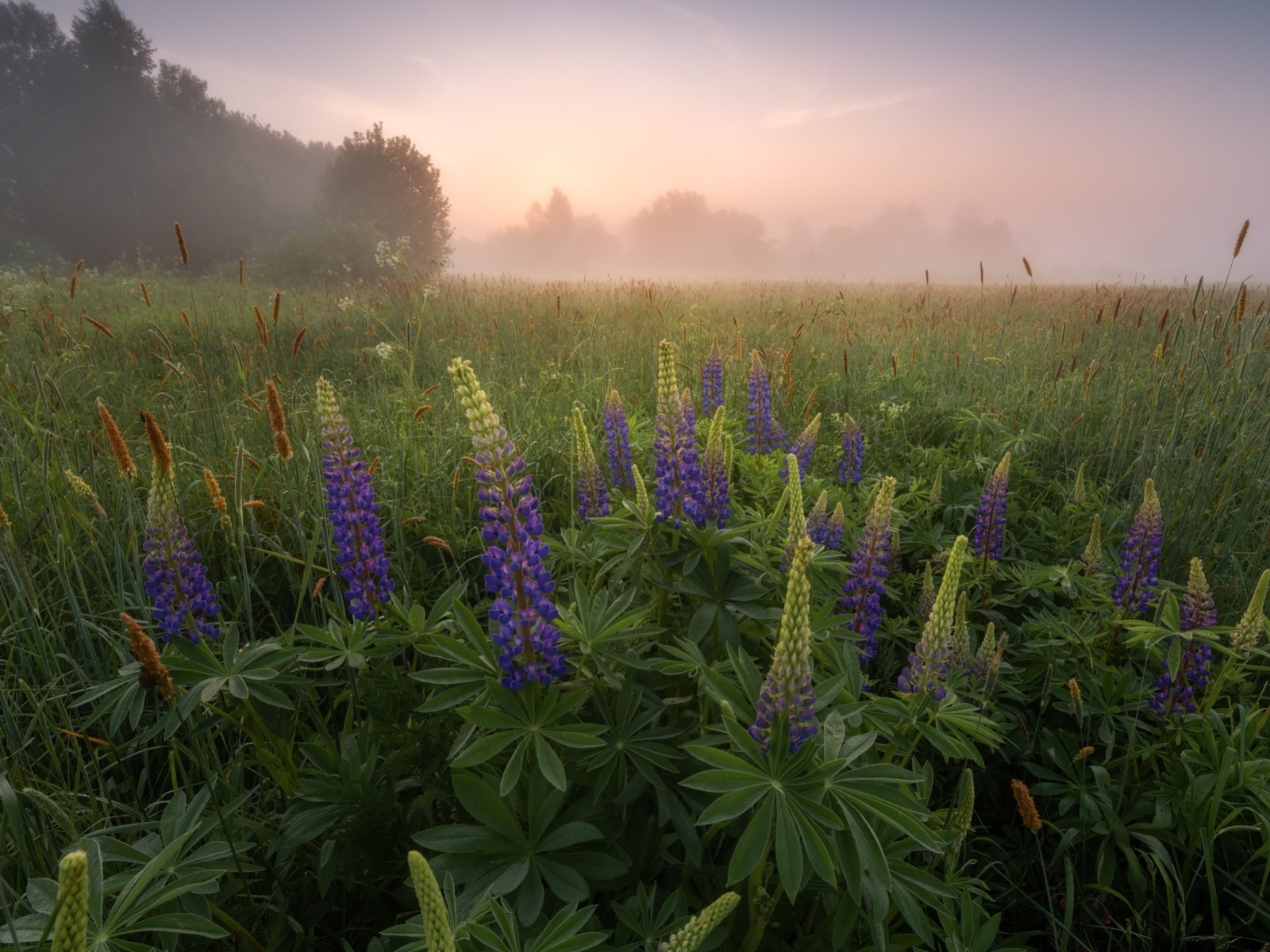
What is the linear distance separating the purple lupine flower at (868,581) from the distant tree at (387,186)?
3309 cm

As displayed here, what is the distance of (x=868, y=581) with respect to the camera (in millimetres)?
1886

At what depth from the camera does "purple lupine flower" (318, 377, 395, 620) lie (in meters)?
1.71

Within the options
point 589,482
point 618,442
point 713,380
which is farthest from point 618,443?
point 713,380

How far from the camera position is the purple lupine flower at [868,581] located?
70.9 inches

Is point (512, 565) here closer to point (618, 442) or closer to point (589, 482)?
point (589, 482)

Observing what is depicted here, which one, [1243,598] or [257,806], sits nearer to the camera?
[257,806]

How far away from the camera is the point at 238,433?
382cm

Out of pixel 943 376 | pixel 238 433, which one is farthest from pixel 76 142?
pixel 943 376

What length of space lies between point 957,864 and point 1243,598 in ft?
6.67

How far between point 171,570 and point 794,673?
163 cm

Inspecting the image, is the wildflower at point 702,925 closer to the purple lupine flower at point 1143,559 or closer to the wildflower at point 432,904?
the wildflower at point 432,904

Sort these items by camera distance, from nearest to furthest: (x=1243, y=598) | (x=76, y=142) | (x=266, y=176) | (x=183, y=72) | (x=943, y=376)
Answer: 1. (x=1243, y=598)
2. (x=943, y=376)
3. (x=76, y=142)
4. (x=183, y=72)
5. (x=266, y=176)

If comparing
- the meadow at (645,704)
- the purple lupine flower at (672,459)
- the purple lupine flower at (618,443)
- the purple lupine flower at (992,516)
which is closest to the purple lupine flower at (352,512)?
the meadow at (645,704)

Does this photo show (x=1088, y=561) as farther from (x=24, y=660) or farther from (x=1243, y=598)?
(x=24, y=660)
